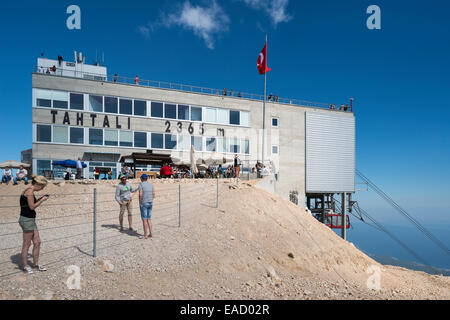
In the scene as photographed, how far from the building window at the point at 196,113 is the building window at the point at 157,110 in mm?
3227

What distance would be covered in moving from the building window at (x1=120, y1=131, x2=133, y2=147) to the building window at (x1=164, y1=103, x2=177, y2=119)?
4.16 metres

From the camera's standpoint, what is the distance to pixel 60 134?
938 inches

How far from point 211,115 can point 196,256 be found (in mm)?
23082

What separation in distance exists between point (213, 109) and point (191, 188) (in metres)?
15.0

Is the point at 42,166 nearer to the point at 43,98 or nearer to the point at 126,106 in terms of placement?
the point at 43,98

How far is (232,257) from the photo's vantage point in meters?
8.14

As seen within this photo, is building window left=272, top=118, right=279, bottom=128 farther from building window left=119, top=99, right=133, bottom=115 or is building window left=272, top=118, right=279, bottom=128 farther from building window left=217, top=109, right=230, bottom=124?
building window left=119, top=99, right=133, bottom=115

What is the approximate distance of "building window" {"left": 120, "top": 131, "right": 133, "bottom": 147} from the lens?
25.8 metres

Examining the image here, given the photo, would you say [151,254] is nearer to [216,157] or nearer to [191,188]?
[191,188]

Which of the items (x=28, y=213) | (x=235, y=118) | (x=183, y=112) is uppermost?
(x=183, y=112)

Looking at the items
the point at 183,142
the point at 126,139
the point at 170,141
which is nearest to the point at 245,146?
the point at 183,142

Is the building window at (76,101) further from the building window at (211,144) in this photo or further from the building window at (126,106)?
the building window at (211,144)

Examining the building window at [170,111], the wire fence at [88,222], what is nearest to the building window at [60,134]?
the building window at [170,111]
